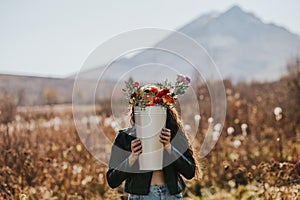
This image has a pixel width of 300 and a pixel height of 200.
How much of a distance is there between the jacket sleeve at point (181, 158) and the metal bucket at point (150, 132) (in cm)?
11

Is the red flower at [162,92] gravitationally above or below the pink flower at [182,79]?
below

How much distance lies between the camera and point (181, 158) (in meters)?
2.96

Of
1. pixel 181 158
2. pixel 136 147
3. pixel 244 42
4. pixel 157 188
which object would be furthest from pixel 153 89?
pixel 244 42

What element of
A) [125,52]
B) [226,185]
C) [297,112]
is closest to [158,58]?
[125,52]

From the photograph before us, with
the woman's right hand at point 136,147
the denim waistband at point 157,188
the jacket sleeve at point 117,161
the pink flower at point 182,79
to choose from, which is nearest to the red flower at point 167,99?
the pink flower at point 182,79

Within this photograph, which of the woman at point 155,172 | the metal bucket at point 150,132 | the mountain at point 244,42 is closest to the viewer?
the metal bucket at point 150,132

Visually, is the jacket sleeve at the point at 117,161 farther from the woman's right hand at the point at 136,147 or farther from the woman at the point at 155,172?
the woman's right hand at the point at 136,147

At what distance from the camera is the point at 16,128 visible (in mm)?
6176

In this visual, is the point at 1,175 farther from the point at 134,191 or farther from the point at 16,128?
the point at 134,191

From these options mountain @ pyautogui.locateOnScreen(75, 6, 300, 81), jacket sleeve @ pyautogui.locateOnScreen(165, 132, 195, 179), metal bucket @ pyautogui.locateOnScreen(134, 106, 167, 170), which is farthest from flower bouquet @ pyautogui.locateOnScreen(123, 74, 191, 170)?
mountain @ pyautogui.locateOnScreen(75, 6, 300, 81)

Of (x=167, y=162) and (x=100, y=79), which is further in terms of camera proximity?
(x=100, y=79)

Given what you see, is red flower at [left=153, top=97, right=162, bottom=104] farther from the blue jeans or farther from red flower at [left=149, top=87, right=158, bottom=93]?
the blue jeans

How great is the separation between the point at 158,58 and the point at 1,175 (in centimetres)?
261

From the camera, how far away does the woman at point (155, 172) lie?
292cm
